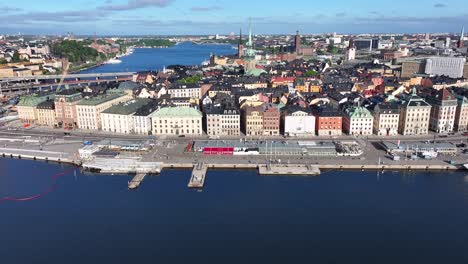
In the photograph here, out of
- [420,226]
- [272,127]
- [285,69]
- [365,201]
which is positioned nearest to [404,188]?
[365,201]

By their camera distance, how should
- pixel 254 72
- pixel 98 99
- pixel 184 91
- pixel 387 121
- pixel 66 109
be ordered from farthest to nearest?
pixel 254 72 < pixel 184 91 < pixel 98 99 < pixel 66 109 < pixel 387 121

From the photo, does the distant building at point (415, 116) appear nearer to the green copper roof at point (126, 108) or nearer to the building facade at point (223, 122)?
the building facade at point (223, 122)

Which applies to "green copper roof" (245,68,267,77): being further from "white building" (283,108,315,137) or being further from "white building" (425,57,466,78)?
"white building" (283,108,315,137)

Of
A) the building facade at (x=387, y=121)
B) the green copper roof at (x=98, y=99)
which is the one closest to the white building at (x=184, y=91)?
the green copper roof at (x=98, y=99)

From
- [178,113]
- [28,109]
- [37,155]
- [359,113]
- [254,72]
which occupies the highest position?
[254,72]

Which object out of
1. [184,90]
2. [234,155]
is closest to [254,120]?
[234,155]

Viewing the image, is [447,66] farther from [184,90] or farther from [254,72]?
[184,90]

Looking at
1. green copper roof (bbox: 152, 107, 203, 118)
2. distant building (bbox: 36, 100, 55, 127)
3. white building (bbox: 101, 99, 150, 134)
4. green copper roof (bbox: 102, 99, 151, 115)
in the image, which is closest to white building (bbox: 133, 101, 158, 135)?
white building (bbox: 101, 99, 150, 134)
